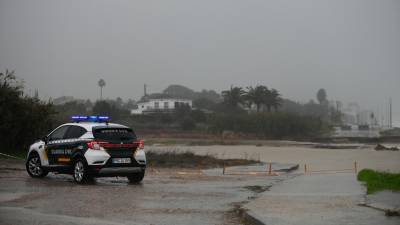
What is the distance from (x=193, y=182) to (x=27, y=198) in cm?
626

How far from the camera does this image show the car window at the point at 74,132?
1600 centimetres

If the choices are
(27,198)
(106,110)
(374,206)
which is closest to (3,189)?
(27,198)

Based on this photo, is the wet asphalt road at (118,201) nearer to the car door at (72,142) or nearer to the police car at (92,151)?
the police car at (92,151)

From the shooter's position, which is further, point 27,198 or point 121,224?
point 27,198

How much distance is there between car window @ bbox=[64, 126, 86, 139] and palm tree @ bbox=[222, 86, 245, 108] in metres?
144

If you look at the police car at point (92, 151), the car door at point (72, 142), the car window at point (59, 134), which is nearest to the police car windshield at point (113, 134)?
the police car at point (92, 151)

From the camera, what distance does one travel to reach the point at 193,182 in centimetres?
1750

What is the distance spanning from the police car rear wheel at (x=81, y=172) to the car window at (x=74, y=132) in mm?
730

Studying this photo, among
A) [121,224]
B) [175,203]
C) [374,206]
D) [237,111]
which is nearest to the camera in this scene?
[121,224]

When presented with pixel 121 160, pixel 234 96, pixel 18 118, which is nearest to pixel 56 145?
pixel 121 160

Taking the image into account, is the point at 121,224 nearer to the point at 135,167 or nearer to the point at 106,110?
the point at 135,167

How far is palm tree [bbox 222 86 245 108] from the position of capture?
16025 cm

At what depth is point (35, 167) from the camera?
56.6 feet

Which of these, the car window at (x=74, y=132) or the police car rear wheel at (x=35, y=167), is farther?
the police car rear wheel at (x=35, y=167)
